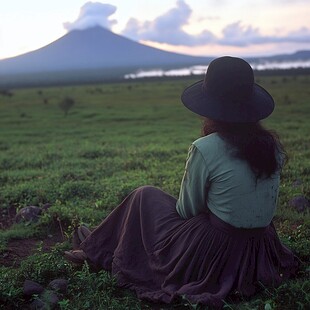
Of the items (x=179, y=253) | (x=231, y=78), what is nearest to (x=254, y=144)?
(x=231, y=78)

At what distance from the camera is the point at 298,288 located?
2.90 metres

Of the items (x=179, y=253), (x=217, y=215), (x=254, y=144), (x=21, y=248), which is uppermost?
(x=254, y=144)

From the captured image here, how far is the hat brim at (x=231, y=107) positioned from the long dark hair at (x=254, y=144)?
0.06m

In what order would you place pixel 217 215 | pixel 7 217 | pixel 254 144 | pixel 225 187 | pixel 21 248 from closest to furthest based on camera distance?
pixel 254 144, pixel 225 187, pixel 217 215, pixel 21 248, pixel 7 217

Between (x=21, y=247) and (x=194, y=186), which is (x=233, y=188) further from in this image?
(x=21, y=247)

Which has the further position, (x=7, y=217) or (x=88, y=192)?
(x=88, y=192)

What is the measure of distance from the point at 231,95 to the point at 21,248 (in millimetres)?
2638

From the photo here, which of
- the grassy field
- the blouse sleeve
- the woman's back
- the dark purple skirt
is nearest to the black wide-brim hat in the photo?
the woman's back

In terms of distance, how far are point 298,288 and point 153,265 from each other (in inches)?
37.8

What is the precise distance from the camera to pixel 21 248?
4340mm

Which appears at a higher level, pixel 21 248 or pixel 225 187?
pixel 225 187

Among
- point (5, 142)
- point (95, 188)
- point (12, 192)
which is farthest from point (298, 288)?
point (5, 142)

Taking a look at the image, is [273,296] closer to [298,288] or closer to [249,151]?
[298,288]

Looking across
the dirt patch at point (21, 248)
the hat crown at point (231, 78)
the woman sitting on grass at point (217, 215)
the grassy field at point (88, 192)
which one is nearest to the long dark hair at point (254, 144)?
the woman sitting on grass at point (217, 215)
